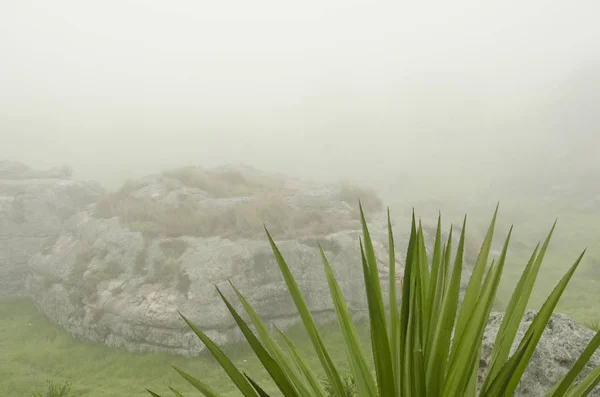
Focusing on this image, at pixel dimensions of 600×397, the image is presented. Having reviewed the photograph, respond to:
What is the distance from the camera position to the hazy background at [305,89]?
47.9 meters

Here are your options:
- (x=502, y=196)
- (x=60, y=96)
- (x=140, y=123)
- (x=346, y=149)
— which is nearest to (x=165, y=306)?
(x=502, y=196)

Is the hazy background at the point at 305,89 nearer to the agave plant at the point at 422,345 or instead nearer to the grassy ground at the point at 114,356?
the grassy ground at the point at 114,356

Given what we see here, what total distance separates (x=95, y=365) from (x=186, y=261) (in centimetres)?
459

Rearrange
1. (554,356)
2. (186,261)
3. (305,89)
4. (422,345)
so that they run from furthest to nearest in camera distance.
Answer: (305,89)
(186,261)
(554,356)
(422,345)

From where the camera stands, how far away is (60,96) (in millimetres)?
71125

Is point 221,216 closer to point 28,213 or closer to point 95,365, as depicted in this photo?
point 95,365

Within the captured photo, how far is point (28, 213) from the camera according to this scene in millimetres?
18531

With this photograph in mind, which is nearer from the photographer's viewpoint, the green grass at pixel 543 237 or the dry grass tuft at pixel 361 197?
the green grass at pixel 543 237

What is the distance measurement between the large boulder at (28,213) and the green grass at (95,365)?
4.24 metres

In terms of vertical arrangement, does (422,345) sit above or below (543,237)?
above

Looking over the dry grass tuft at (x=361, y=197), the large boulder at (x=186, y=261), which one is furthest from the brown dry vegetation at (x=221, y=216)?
the dry grass tuft at (x=361, y=197)

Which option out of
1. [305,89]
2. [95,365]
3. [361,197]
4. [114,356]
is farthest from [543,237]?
[305,89]

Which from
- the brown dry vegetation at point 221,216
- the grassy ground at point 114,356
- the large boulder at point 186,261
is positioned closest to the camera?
the grassy ground at point 114,356

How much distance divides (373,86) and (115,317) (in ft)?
279
